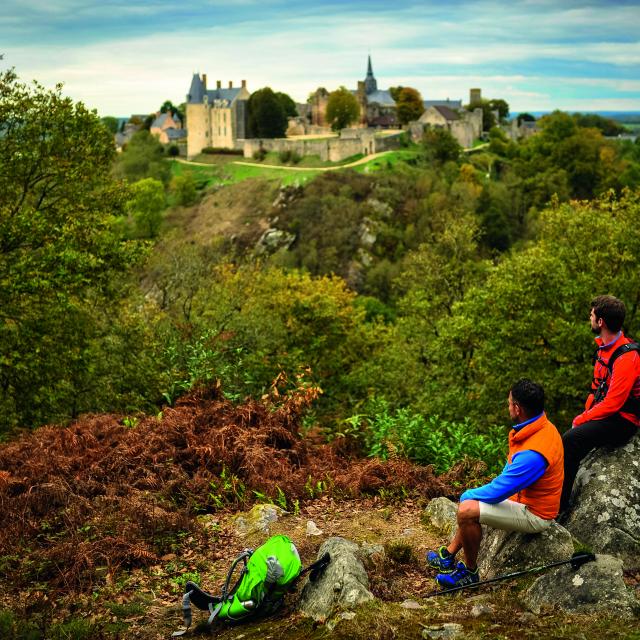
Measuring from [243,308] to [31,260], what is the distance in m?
13.1

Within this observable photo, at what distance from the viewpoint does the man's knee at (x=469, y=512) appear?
21.5ft

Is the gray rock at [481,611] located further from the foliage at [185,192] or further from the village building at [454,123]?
the village building at [454,123]

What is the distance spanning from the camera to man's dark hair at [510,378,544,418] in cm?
652

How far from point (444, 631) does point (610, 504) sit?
2.32 metres

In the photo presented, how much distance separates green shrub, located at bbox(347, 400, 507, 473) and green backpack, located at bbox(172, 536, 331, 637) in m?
4.19

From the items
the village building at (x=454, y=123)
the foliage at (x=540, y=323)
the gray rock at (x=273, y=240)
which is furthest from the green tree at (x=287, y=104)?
the foliage at (x=540, y=323)

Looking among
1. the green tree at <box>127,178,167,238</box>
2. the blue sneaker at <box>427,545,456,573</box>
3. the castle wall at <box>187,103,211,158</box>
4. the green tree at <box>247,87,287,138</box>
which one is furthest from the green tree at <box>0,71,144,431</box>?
the castle wall at <box>187,103,211,158</box>

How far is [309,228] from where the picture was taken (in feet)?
266

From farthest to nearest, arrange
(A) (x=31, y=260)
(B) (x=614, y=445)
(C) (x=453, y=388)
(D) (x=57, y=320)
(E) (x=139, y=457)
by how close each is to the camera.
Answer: (C) (x=453, y=388)
(D) (x=57, y=320)
(A) (x=31, y=260)
(E) (x=139, y=457)
(B) (x=614, y=445)

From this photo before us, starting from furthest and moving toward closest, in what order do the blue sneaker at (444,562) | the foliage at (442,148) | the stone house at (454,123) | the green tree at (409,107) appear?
the green tree at (409,107), the stone house at (454,123), the foliage at (442,148), the blue sneaker at (444,562)

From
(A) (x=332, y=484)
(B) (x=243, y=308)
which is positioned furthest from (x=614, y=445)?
(B) (x=243, y=308)

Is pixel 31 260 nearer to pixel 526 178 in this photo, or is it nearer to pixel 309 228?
pixel 309 228

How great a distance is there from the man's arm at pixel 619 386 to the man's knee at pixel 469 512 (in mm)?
1542

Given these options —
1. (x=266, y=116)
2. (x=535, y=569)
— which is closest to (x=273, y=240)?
(x=266, y=116)
